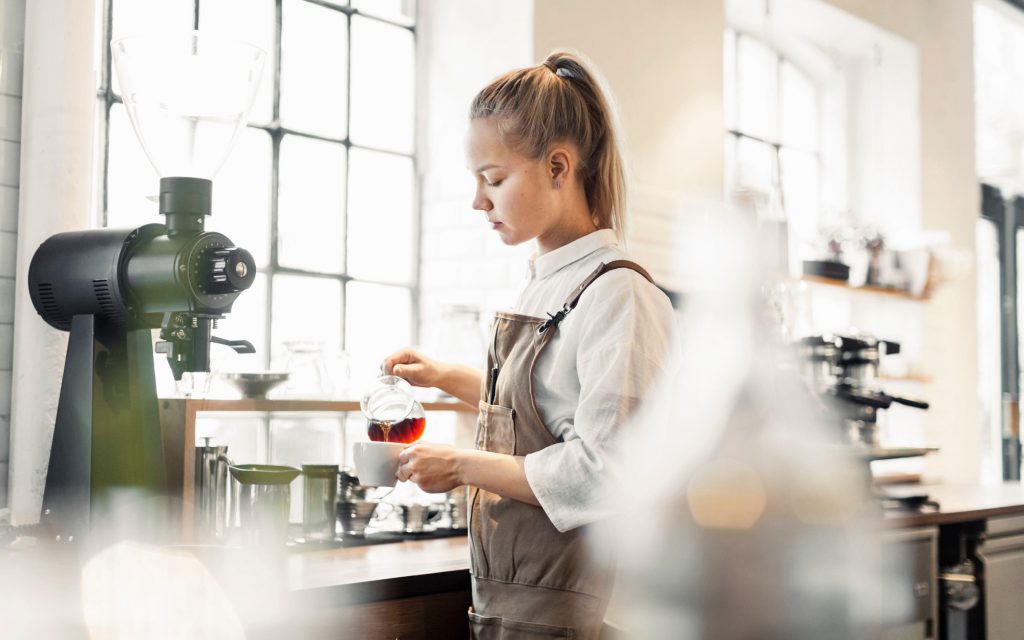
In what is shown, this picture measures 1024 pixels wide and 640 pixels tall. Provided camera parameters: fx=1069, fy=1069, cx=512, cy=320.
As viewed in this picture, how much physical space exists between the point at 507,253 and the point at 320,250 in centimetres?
51

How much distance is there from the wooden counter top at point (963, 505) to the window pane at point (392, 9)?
193 centimetres

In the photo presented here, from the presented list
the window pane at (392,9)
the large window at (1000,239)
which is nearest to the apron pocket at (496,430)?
the window pane at (392,9)

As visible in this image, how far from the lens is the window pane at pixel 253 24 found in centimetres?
269

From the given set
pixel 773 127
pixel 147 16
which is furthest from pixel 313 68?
pixel 773 127

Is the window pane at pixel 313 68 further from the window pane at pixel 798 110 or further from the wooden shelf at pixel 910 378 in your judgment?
the wooden shelf at pixel 910 378

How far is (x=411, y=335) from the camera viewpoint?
3.06 meters

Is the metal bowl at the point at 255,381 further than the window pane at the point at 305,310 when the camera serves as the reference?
No

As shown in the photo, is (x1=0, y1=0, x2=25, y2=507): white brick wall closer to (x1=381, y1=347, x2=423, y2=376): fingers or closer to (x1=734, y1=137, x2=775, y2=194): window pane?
(x1=381, y1=347, x2=423, y2=376): fingers

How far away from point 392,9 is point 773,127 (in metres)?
1.95

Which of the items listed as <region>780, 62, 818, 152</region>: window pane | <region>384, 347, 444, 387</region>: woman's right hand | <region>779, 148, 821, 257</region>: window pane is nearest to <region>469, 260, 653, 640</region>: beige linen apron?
Result: <region>384, 347, 444, 387</region>: woman's right hand

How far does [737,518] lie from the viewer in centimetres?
226

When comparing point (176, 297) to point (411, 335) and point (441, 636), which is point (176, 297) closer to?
point (441, 636)

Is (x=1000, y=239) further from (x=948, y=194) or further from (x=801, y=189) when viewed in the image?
(x=801, y=189)

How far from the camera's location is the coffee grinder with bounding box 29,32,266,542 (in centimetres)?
160
